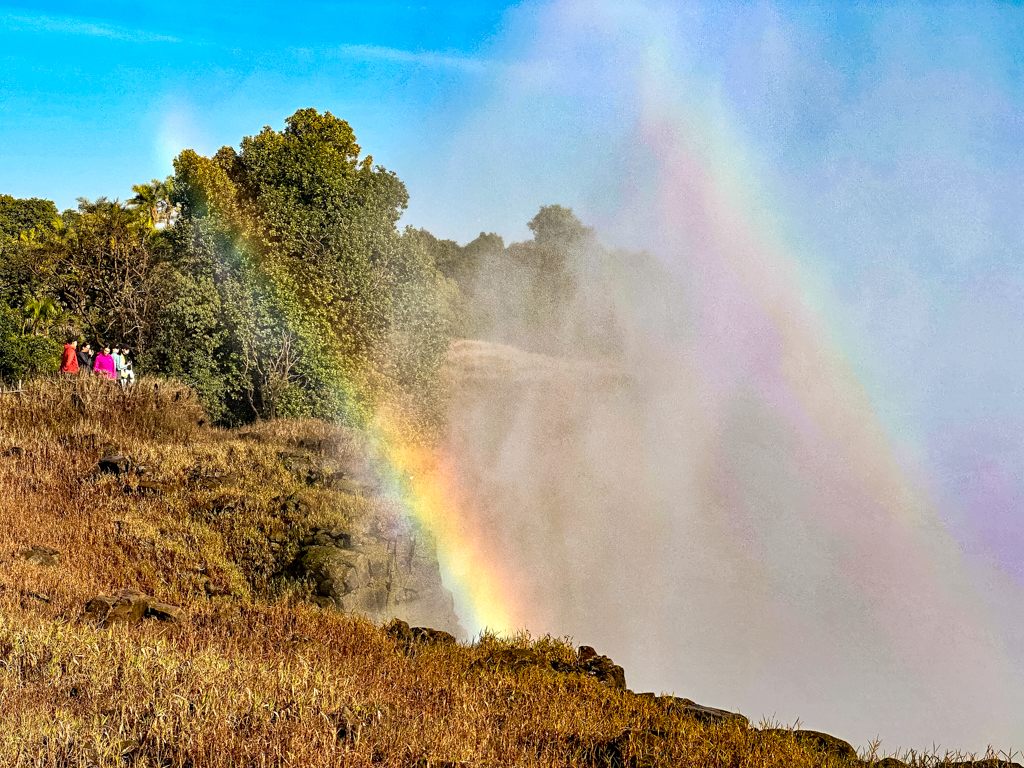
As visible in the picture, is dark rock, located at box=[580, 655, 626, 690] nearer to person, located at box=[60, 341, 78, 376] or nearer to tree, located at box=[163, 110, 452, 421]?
tree, located at box=[163, 110, 452, 421]

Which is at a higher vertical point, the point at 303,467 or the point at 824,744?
the point at 303,467

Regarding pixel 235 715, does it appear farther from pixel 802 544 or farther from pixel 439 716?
pixel 802 544

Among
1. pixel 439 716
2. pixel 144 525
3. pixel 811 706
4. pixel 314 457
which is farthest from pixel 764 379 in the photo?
pixel 439 716

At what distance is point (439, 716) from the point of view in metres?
6.16

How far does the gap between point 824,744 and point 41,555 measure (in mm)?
10634

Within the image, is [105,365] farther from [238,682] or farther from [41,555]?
[238,682]

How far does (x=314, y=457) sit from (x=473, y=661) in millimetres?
13139

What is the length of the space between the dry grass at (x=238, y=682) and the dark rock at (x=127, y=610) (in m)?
0.19

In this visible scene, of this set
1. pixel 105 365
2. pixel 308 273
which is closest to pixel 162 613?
pixel 105 365

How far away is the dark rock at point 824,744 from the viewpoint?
297 inches

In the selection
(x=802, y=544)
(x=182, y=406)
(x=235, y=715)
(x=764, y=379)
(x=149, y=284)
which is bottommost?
(x=235, y=715)

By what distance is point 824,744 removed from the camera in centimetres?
773

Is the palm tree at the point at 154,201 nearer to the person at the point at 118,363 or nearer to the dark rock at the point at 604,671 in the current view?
the person at the point at 118,363

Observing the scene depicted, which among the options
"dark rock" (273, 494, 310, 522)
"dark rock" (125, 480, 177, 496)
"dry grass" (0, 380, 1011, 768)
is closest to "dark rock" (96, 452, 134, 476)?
"dark rock" (125, 480, 177, 496)
